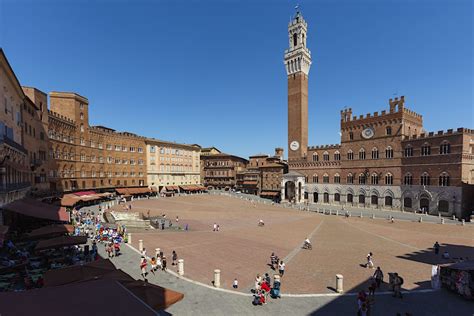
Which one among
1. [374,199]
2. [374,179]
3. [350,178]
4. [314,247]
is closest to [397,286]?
[314,247]

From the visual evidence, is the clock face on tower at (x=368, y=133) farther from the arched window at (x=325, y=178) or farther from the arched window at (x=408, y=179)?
the arched window at (x=325, y=178)

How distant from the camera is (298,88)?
59.1m

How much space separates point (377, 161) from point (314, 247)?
103ft

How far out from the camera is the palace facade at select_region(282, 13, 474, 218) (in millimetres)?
36250

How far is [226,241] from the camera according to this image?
23.4m

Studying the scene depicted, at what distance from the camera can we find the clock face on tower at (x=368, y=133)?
4697 cm

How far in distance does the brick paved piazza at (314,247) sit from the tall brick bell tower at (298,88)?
25.9 meters

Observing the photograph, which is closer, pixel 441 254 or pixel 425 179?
pixel 441 254

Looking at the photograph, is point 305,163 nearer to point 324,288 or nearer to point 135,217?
point 135,217

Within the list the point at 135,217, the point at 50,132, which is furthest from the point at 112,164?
the point at 135,217

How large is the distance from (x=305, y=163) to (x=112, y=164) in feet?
138

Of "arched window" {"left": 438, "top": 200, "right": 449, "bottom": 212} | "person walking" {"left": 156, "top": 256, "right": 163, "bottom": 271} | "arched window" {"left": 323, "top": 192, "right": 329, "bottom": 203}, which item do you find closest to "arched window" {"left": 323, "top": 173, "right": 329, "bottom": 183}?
"arched window" {"left": 323, "top": 192, "right": 329, "bottom": 203}

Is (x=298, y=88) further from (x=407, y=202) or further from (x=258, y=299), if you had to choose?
(x=258, y=299)

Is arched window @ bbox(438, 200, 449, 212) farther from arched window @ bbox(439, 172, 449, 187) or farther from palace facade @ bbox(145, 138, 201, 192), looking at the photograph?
palace facade @ bbox(145, 138, 201, 192)
